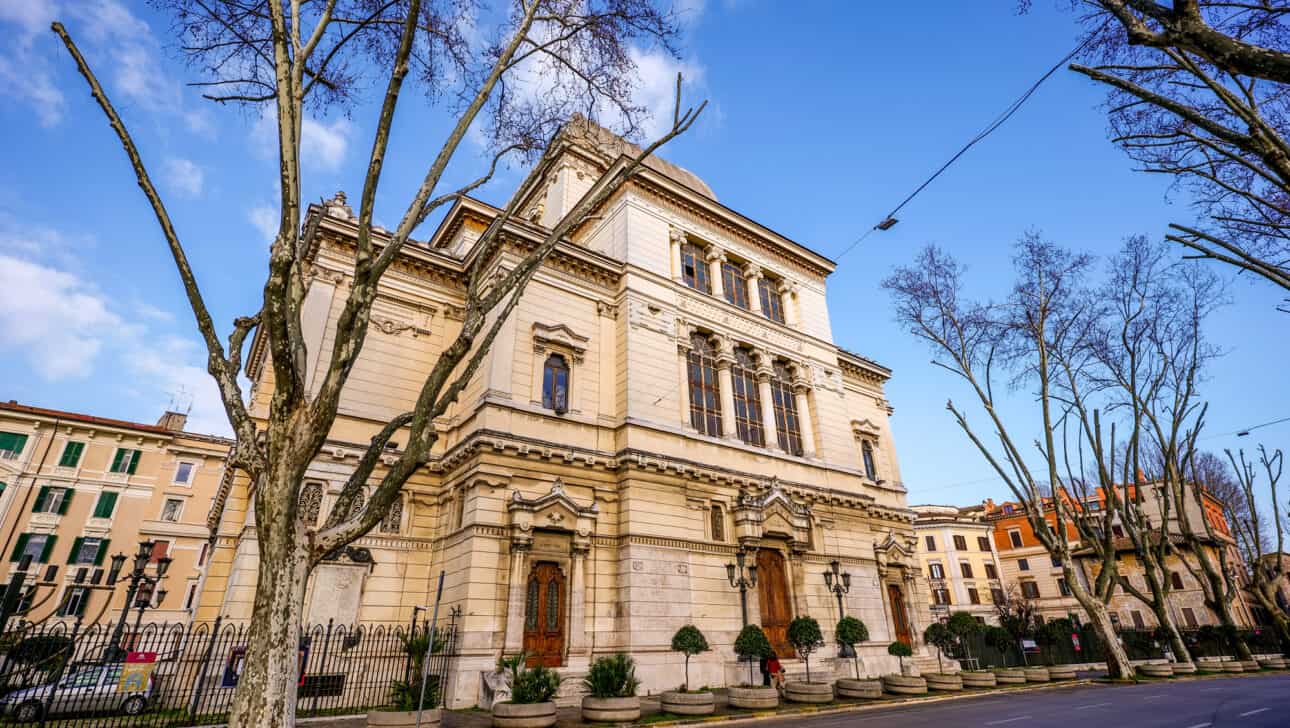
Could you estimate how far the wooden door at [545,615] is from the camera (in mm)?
14562

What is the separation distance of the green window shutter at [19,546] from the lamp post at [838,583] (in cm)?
3979

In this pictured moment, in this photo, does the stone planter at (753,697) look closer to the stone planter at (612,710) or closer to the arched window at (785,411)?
the stone planter at (612,710)

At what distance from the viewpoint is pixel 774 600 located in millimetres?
18656

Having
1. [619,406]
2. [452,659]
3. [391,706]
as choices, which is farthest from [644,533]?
[391,706]

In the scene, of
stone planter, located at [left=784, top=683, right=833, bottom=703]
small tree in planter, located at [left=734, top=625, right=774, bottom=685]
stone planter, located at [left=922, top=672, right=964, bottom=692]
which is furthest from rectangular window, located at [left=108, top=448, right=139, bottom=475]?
stone planter, located at [left=922, top=672, right=964, bottom=692]

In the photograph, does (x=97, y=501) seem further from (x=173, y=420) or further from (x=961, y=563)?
(x=961, y=563)

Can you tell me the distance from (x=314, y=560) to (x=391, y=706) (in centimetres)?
891

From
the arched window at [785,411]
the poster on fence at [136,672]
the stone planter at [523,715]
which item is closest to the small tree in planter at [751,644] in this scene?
the stone planter at [523,715]

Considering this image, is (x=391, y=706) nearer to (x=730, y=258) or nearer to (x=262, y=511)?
(x=262, y=511)

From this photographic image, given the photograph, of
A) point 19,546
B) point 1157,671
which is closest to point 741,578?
point 1157,671

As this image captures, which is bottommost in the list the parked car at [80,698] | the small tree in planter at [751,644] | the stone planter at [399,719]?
the stone planter at [399,719]

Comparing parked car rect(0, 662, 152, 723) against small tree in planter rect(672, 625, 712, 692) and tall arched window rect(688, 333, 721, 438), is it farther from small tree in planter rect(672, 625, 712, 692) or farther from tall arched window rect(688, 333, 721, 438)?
tall arched window rect(688, 333, 721, 438)

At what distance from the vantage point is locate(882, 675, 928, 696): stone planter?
16.3 meters

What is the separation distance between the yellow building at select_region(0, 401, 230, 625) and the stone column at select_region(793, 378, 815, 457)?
30.7 meters
